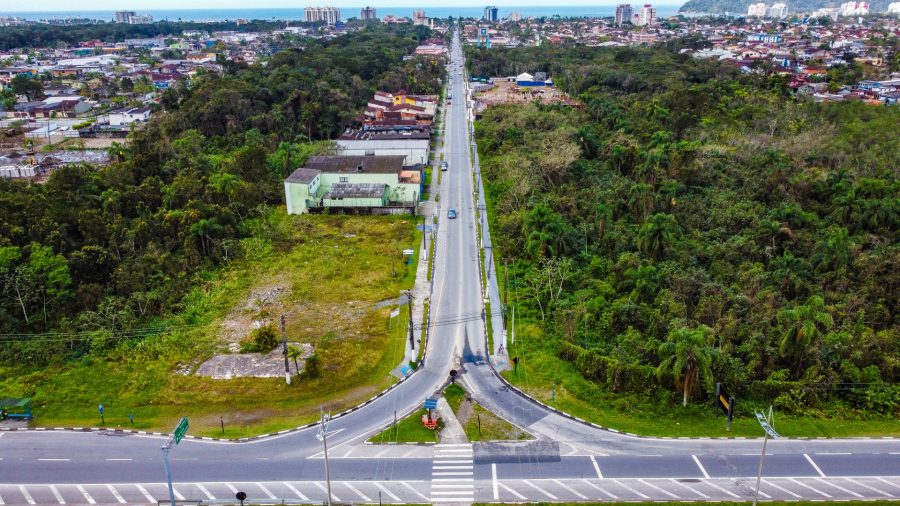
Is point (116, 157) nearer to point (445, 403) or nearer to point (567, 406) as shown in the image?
point (445, 403)

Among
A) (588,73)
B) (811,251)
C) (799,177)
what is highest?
(588,73)

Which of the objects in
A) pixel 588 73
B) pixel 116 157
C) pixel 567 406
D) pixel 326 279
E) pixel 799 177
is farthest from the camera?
pixel 588 73

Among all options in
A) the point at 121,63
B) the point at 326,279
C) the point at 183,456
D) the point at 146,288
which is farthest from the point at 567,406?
the point at 121,63

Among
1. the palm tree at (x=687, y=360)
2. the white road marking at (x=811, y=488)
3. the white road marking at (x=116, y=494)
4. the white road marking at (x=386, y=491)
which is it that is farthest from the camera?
the palm tree at (x=687, y=360)

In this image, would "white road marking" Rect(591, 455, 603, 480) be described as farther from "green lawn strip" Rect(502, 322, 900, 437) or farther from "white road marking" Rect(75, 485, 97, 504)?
"white road marking" Rect(75, 485, 97, 504)

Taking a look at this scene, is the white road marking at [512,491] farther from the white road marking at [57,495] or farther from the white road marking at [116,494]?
the white road marking at [57,495]

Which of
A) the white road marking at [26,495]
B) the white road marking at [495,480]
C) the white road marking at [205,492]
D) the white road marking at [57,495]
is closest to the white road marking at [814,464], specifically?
the white road marking at [495,480]
